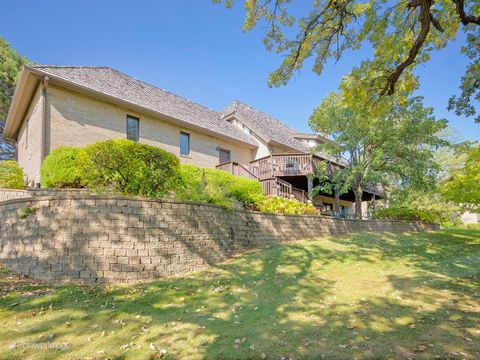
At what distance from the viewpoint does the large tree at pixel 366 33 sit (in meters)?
5.76

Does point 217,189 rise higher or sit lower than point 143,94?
lower

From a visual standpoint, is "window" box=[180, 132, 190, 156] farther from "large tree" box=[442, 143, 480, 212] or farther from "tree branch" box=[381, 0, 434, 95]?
"tree branch" box=[381, 0, 434, 95]

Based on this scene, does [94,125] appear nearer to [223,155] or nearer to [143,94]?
[143,94]

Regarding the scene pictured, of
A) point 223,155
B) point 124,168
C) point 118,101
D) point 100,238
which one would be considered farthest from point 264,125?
point 100,238

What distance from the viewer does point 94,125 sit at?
539 inches

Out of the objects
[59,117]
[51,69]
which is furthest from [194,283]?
[51,69]

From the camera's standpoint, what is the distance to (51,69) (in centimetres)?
1274

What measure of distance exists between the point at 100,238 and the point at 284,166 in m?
12.9

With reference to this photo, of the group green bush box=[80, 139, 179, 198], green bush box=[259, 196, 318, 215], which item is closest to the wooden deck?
green bush box=[259, 196, 318, 215]

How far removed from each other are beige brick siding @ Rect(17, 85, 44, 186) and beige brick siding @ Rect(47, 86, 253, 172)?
566mm

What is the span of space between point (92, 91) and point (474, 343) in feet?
48.0

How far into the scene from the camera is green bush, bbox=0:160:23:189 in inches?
423

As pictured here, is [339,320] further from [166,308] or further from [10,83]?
[10,83]

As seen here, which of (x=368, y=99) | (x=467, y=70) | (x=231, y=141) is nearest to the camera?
(x=368, y=99)
